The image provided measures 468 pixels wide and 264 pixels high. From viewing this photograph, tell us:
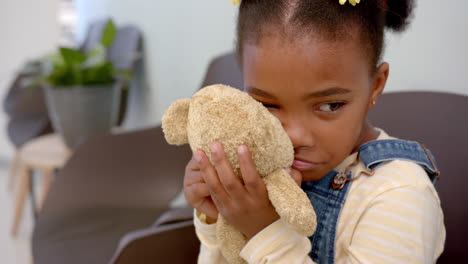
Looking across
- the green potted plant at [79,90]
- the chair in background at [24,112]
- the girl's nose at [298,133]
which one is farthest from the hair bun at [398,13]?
the chair in background at [24,112]

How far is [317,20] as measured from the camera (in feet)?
1.65

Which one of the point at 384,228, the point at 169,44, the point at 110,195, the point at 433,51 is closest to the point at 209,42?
the point at 169,44

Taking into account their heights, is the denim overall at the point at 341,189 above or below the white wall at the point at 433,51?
below

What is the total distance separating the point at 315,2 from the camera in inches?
20.2

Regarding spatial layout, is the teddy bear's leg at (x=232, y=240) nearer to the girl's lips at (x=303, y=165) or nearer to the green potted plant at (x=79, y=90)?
the girl's lips at (x=303, y=165)

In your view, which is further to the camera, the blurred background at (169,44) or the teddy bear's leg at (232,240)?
the blurred background at (169,44)

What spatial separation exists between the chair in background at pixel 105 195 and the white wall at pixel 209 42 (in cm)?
38

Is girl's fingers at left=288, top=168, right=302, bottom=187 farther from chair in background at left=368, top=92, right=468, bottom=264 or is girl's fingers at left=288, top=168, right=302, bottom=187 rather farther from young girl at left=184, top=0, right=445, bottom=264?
chair in background at left=368, top=92, right=468, bottom=264

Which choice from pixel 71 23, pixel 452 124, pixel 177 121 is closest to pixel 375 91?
pixel 452 124

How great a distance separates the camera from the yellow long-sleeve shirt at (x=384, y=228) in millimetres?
491

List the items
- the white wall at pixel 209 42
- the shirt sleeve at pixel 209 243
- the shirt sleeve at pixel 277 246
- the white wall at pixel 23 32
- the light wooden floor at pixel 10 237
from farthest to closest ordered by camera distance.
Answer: the white wall at pixel 23 32 → the light wooden floor at pixel 10 237 → the white wall at pixel 209 42 → the shirt sleeve at pixel 209 243 → the shirt sleeve at pixel 277 246

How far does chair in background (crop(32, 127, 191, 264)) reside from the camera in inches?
37.6

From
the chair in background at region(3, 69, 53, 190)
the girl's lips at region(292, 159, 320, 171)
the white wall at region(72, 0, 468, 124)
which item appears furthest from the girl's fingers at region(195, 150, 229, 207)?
the chair in background at region(3, 69, 53, 190)

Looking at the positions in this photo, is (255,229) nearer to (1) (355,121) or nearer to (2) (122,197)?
(1) (355,121)
